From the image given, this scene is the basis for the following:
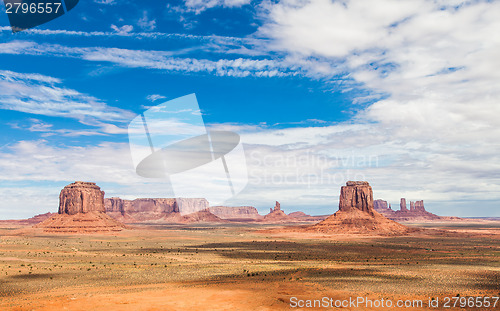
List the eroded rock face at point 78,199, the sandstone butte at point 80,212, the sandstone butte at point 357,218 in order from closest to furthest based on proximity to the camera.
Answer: the sandstone butte at point 357,218, the sandstone butte at point 80,212, the eroded rock face at point 78,199

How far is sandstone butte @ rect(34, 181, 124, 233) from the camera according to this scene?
128500mm

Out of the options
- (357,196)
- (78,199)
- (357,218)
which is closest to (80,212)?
(78,199)

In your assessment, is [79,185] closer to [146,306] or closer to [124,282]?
[124,282]

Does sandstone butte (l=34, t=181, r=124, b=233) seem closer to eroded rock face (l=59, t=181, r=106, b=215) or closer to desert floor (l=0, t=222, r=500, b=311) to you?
eroded rock face (l=59, t=181, r=106, b=215)

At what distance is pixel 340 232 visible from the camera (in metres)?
121

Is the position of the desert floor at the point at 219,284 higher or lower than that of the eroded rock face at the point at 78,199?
lower

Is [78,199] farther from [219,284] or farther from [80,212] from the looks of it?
[219,284]

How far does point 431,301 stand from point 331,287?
25.9 ft

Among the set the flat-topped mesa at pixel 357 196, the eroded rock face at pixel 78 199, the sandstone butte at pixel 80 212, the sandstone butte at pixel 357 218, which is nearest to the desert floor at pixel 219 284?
the sandstone butte at pixel 357 218

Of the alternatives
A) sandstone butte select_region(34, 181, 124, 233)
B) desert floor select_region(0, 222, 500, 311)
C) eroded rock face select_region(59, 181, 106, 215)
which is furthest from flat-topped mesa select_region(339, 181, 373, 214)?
eroded rock face select_region(59, 181, 106, 215)

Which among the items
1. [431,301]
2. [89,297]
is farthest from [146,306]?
[431,301]

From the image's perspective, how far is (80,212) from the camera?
13850cm

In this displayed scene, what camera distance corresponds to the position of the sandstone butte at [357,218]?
405ft

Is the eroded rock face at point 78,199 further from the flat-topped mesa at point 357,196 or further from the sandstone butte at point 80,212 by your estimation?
the flat-topped mesa at point 357,196
